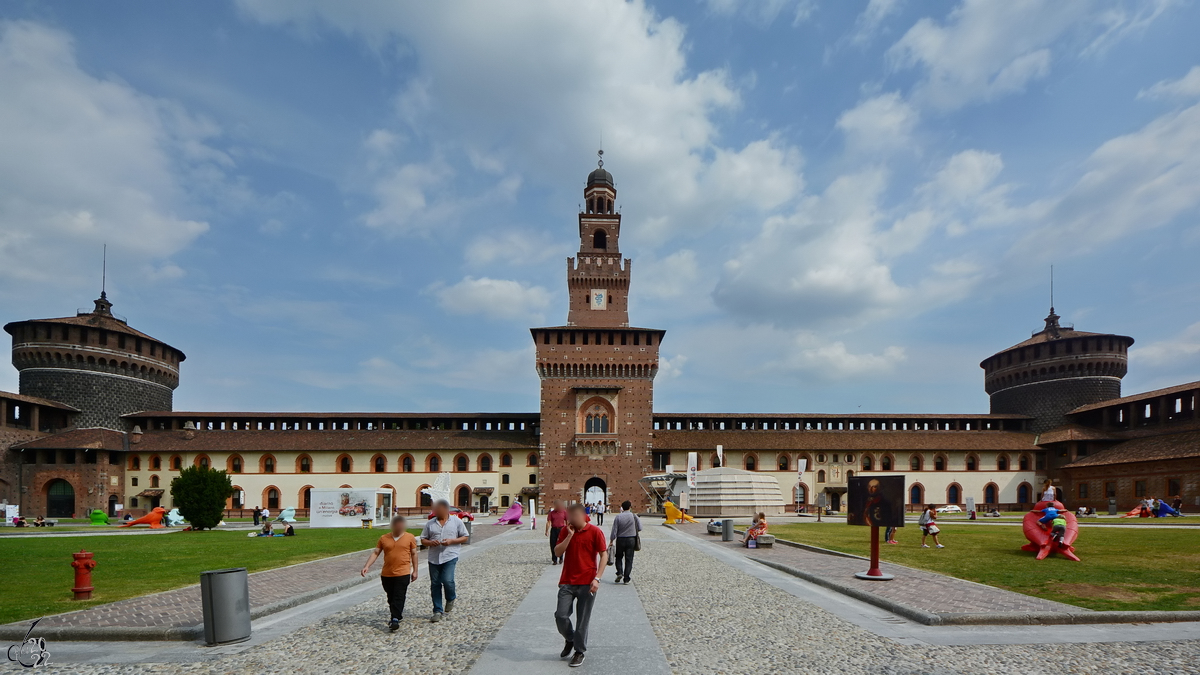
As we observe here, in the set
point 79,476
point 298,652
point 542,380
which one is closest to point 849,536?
point 298,652

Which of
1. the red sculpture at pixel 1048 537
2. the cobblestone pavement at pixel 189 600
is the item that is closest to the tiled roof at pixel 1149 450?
the red sculpture at pixel 1048 537

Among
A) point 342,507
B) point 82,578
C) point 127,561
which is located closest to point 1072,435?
point 342,507

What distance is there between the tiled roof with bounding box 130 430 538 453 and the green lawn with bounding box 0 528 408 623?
A: 29.7 m

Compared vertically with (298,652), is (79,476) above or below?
below

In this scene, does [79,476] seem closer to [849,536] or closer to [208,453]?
[208,453]

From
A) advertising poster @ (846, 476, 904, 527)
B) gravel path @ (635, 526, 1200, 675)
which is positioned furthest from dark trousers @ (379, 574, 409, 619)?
advertising poster @ (846, 476, 904, 527)

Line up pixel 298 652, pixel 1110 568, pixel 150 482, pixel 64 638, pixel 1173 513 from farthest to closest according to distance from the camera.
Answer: pixel 150 482 → pixel 1173 513 → pixel 1110 568 → pixel 64 638 → pixel 298 652

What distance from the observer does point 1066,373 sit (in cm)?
6344

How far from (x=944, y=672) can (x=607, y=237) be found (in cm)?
5780

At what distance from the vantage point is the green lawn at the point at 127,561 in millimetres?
12359

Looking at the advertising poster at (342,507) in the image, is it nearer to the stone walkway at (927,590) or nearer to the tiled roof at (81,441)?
the stone walkway at (927,590)

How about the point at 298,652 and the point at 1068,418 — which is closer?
the point at 298,652

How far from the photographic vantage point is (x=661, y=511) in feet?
175

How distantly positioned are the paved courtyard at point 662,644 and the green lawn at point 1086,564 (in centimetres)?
227
